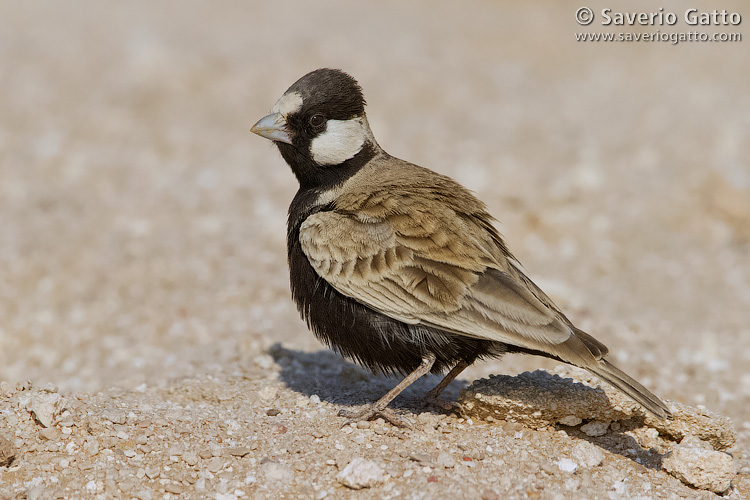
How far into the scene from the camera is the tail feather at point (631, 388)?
180 inches

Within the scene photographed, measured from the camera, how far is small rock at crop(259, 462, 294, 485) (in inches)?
Answer: 178

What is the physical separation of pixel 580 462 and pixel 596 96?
942cm

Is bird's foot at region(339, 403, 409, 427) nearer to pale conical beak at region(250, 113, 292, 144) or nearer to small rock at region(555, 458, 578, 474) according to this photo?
small rock at region(555, 458, 578, 474)

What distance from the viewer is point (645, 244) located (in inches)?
394

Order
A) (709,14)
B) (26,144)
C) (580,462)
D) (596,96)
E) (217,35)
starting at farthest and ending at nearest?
(709,14) < (217,35) < (596,96) < (26,144) < (580,462)

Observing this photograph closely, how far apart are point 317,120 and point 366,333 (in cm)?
161

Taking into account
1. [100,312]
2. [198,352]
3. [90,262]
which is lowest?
[198,352]

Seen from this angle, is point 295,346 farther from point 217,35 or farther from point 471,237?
point 217,35

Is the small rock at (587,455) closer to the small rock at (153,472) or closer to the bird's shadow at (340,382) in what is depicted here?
the bird's shadow at (340,382)

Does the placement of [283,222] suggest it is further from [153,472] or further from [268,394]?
[153,472]

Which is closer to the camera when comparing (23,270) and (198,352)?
(198,352)

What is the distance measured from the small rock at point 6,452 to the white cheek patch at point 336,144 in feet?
8.92

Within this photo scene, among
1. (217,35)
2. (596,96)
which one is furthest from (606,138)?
(217,35)

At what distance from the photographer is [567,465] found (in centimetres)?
471
